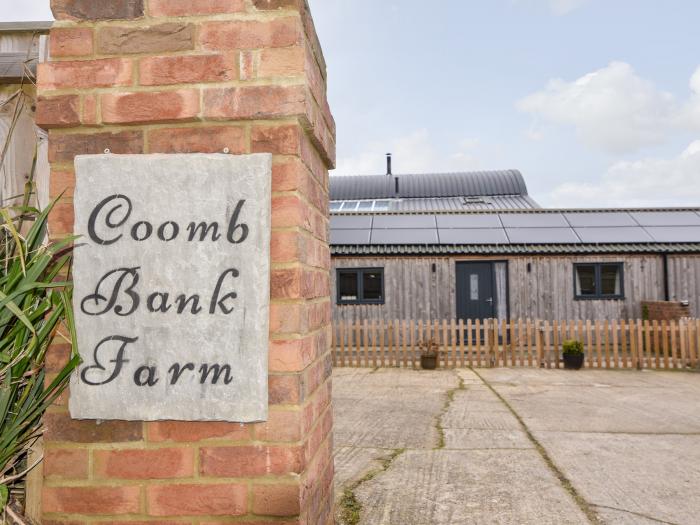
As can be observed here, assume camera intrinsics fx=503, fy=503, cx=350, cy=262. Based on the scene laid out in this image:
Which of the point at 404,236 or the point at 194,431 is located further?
the point at 404,236

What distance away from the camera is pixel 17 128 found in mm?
1895

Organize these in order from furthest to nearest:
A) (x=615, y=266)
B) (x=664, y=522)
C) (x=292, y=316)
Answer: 1. (x=615, y=266)
2. (x=664, y=522)
3. (x=292, y=316)

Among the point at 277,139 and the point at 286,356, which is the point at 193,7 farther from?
the point at 286,356

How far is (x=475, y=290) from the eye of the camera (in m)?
13.6

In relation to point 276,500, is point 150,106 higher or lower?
higher

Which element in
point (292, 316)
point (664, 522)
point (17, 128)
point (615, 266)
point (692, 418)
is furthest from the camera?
point (615, 266)

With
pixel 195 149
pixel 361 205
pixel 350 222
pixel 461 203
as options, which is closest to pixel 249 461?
pixel 195 149

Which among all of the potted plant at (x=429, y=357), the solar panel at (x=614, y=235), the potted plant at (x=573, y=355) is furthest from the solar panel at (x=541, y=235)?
the potted plant at (x=429, y=357)

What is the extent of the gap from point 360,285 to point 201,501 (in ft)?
40.0

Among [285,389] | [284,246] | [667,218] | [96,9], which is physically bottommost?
[285,389]

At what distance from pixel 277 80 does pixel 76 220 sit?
2.44 feet

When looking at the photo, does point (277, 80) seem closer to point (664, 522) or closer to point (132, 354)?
point (132, 354)

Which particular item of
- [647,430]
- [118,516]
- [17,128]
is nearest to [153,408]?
[118,516]

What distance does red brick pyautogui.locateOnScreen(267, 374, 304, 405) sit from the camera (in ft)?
4.79
